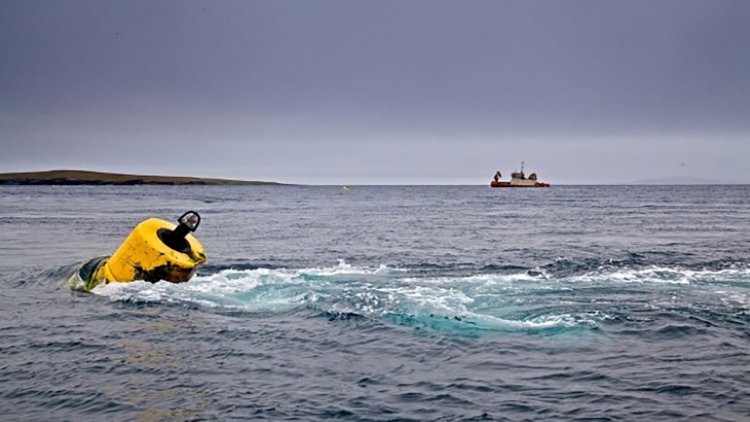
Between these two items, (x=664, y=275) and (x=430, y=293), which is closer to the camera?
(x=430, y=293)

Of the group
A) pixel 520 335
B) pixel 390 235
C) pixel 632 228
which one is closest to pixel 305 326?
pixel 520 335

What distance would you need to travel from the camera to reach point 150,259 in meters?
17.6

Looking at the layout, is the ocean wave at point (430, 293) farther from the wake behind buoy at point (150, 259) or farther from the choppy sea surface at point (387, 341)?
the wake behind buoy at point (150, 259)

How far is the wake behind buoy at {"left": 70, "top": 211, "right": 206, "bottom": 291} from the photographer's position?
695 inches

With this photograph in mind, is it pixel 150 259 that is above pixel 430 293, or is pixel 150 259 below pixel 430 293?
above

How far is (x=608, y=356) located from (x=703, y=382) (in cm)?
159

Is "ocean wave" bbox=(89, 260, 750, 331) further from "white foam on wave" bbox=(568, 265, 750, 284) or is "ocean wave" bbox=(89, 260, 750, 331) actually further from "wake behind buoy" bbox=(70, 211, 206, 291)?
"wake behind buoy" bbox=(70, 211, 206, 291)

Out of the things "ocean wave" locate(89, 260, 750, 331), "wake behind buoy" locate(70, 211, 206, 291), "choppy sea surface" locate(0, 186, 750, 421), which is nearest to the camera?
"choppy sea surface" locate(0, 186, 750, 421)

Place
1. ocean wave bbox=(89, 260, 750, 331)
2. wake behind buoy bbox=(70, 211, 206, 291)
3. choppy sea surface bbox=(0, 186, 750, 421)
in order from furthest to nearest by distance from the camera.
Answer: wake behind buoy bbox=(70, 211, 206, 291), ocean wave bbox=(89, 260, 750, 331), choppy sea surface bbox=(0, 186, 750, 421)

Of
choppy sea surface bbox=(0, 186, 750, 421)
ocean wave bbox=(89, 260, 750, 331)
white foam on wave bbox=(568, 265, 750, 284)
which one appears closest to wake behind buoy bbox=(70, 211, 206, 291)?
ocean wave bbox=(89, 260, 750, 331)

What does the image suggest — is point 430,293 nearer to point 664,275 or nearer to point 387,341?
point 387,341

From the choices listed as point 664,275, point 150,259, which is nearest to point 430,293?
point 150,259

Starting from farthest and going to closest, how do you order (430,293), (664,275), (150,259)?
(664,275)
(150,259)
(430,293)

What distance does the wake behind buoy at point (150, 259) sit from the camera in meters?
17.7
